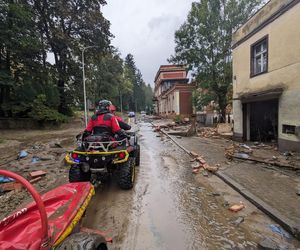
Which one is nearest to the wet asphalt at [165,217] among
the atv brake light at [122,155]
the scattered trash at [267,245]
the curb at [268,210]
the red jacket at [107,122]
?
the scattered trash at [267,245]

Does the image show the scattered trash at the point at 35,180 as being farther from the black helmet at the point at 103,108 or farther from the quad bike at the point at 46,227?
the quad bike at the point at 46,227

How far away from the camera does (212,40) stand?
18.9m

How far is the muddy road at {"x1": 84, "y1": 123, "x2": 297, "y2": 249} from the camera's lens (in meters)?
3.12

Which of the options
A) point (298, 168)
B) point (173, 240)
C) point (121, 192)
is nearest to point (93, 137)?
point (121, 192)

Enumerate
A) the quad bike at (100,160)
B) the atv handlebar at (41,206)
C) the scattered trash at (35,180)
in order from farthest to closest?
the scattered trash at (35,180) → the quad bike at (100,160) → the atv handlebar at (41,206)

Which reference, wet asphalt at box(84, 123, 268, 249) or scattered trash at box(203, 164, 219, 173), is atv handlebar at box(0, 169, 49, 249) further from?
scattered trash at box(203, 164, 219, 173)

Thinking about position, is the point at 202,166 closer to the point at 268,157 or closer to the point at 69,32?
the point at 268,157

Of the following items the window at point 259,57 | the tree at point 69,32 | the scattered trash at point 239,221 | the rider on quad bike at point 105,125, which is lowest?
the scattered trash at point 239,221

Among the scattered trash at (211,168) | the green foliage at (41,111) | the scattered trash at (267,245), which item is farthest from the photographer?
the green foliage at (41,111)

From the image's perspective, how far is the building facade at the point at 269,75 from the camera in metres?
8.09

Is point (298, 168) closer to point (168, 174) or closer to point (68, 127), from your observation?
point (168, 174)

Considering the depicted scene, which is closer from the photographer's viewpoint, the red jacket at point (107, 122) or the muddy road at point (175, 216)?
the muddy road at point (175, 216)

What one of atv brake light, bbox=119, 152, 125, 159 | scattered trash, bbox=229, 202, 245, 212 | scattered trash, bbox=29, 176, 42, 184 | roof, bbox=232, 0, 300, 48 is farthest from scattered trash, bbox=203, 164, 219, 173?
roof, bbox=232, 0, 300, 48

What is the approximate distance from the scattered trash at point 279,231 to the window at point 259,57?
26.5 ft
